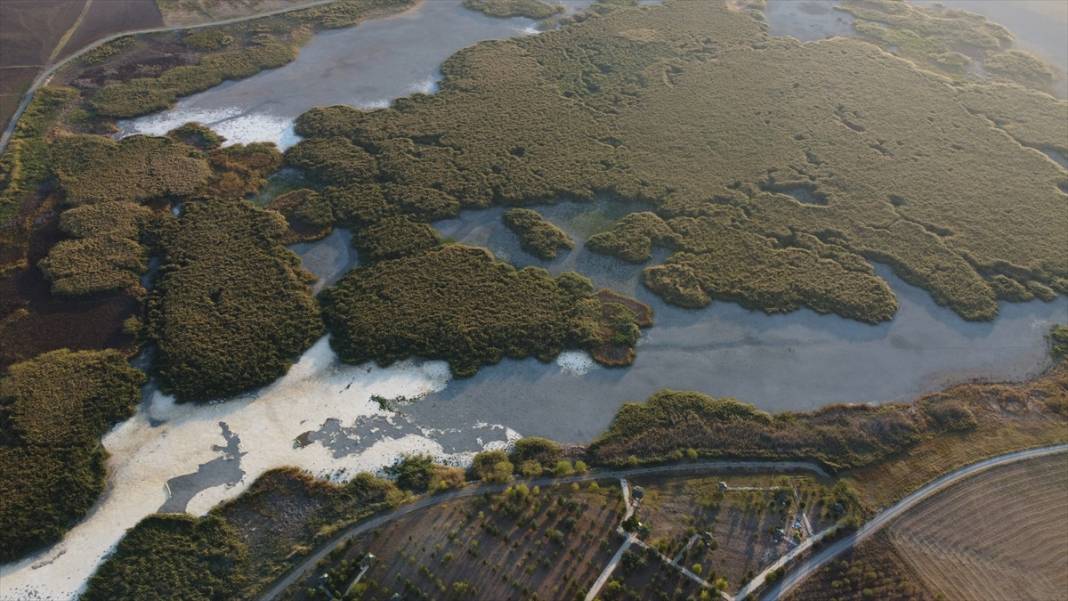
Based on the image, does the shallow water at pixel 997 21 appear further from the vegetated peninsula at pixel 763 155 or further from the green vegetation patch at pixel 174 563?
the green vegetation patch at pixel 174 563

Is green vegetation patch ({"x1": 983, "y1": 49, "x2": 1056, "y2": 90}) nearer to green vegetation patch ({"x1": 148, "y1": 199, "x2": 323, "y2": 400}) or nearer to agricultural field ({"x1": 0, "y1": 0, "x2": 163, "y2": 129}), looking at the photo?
green vegetation patch ({"x1": 148, "y1": 199, "x2": 323, "y2": 400})

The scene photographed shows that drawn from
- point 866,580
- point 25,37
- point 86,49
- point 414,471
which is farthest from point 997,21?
point 25,37

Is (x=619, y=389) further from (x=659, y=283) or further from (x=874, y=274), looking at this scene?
(x=874, y=274)

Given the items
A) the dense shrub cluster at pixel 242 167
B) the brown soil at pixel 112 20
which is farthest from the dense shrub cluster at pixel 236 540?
the brown soil at pixel 112 20

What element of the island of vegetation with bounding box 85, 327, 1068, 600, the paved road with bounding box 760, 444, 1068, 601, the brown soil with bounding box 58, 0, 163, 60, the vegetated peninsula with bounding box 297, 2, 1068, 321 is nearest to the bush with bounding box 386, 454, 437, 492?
the island of vegetation with bounding box 85, 327, 1068, 600

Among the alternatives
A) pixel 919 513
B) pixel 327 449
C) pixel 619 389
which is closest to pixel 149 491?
pixel 327 449

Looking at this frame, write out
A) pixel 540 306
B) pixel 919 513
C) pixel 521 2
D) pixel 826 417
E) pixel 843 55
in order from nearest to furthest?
pixel 919 513 < pixel 826 417 < pixel 540 306 < pixel 843 55 < pixel 521 2

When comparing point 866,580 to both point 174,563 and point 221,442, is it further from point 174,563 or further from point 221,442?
point 221,442
